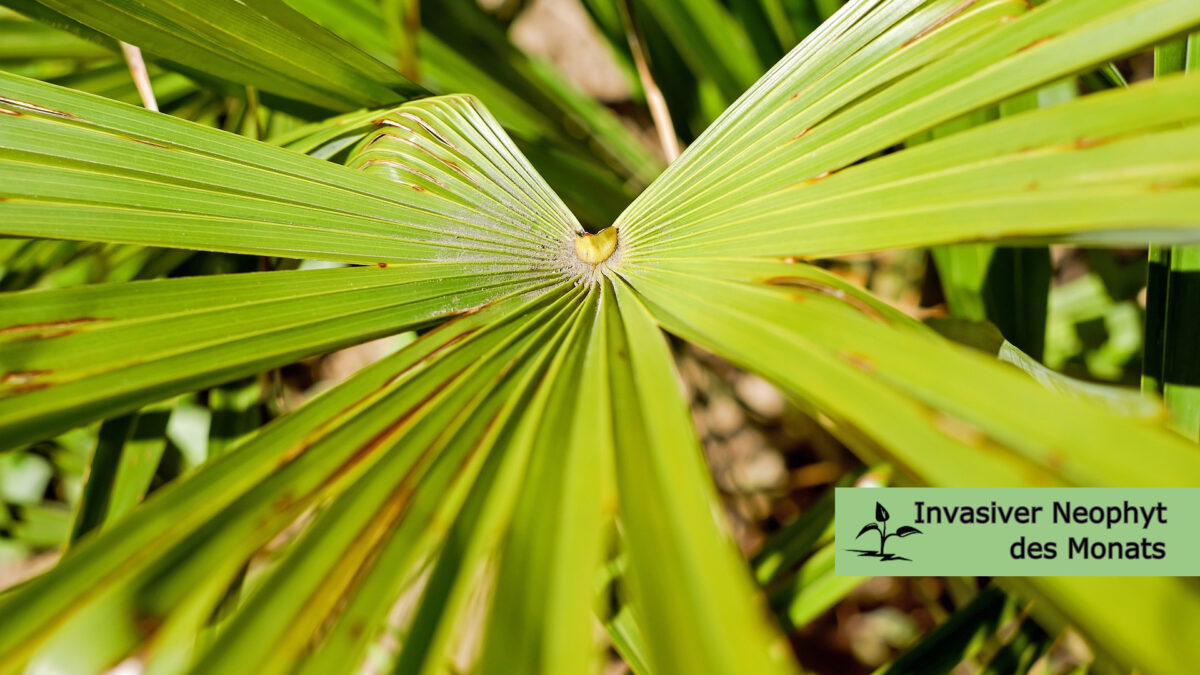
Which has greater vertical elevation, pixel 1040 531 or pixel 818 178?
pixel 818 178

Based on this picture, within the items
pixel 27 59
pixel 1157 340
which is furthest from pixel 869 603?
pixel 27 59

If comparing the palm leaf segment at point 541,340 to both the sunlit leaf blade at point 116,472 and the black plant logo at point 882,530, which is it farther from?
the sunlit leaf blade at point 116,472

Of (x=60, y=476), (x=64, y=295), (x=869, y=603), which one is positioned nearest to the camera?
(x=64, y=295)

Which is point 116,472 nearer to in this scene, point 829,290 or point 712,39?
point 829,290

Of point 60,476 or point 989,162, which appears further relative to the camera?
point 60,476

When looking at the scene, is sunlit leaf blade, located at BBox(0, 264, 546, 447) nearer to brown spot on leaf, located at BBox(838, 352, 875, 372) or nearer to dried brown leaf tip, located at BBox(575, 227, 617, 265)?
dried brown leaf tip, located at BBox(575, 227, 617, 265)

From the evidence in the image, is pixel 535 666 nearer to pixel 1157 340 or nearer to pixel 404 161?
pixel 404 161

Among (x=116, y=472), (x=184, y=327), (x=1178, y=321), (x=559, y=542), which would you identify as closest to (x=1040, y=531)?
(x=559, y=542)
